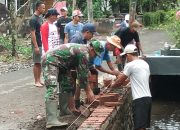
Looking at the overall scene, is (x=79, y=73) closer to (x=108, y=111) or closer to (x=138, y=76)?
(x=108, y=111)

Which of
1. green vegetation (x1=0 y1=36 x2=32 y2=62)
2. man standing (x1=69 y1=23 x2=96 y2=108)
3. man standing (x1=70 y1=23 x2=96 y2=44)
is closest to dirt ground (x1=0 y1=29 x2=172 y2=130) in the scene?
man standing (x1=69 y1=23 x2=96 y2=108)

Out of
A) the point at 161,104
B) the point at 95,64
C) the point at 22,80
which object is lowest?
the point at 161,104

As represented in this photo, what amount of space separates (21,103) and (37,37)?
2.10 m

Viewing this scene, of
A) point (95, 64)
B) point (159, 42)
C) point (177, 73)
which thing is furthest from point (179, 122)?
point (159, 42)

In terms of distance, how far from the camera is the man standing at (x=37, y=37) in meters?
10.2

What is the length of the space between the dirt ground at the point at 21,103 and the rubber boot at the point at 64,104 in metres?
0.14

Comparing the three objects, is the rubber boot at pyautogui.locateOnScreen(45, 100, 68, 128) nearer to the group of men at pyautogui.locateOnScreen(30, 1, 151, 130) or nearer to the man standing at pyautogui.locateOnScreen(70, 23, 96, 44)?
the group of men at pyautogui.locateOnScreen(30, 1, 151, 130)

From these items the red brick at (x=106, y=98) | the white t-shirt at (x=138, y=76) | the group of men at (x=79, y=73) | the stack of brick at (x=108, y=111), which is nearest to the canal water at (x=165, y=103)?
the stack of brick at (x=108, y=111)

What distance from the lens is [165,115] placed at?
1081 cm

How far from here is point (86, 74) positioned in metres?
6.82

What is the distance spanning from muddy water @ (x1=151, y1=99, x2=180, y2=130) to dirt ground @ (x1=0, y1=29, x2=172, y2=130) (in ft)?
8.29

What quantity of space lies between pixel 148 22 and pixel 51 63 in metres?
27.2

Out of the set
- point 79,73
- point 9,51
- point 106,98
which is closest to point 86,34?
point 79,73

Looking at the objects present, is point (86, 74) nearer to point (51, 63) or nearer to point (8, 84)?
point (51, 63)
